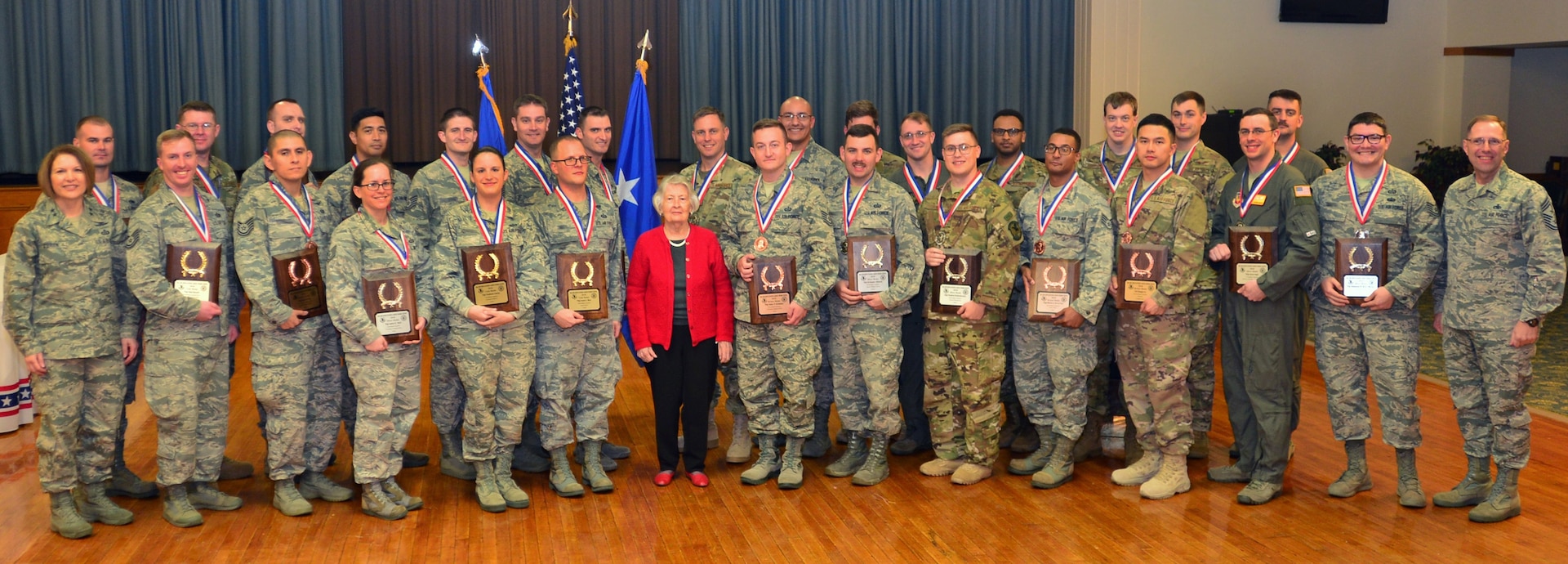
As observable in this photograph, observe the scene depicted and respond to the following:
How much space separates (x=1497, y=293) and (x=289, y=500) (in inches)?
175

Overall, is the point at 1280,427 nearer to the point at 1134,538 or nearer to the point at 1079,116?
the point at 1134,538

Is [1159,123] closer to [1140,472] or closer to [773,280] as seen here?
[1140,472]

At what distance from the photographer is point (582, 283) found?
4355 millimetres

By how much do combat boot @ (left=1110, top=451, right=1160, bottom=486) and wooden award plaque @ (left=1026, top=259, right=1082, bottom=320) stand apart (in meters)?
0.76

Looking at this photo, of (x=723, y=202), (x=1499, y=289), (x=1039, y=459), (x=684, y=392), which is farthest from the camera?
(x=723, y=202)

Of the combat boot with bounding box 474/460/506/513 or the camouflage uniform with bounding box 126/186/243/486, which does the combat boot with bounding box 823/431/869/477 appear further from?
the camouflage uniform with bounding box 126/186/243/486

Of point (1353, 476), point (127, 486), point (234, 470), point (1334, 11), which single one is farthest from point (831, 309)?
point (1334, 11)

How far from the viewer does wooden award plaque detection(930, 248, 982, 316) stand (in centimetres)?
445

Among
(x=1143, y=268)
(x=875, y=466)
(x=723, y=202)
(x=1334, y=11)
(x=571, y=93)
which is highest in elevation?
(x=1334, y=11)

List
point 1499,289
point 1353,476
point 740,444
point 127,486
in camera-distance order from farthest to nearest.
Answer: point 740,444 → point 127,486 → point 1353,476 → point 1499,289

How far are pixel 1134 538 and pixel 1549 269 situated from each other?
1.66m

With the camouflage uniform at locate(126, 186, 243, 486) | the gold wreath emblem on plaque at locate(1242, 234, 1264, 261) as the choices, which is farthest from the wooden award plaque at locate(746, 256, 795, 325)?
the camouflage uniform at locate(126, 186, 243, 486)

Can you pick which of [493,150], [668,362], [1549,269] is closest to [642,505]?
[668,362]

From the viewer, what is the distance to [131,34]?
9.45 metres
